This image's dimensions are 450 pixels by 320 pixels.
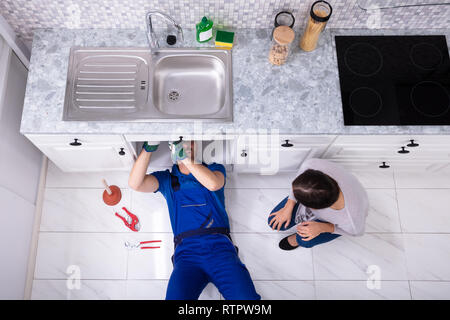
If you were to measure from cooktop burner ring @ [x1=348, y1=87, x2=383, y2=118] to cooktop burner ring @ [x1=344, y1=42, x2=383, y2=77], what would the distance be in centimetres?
10

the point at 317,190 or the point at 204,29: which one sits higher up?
the point at 204,29

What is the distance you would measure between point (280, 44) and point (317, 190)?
73cm

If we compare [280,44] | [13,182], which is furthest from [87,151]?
[280,44]

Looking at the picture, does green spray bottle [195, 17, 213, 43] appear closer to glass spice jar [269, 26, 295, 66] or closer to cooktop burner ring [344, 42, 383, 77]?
glass spice jar [269, 26, 295, 66]

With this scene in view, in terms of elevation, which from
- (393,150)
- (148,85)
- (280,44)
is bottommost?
(393,150)

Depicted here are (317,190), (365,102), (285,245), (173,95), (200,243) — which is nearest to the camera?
(317,190)

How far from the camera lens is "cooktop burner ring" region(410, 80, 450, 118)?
165cm

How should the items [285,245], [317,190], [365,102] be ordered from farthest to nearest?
[285,245], [365,102], [317,190]

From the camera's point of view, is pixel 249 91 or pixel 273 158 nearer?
pixel 249 91

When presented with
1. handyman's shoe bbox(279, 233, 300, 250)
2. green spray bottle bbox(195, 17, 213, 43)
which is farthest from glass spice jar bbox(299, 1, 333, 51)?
handyman's shoe bbox(279, 233, 300, 250)

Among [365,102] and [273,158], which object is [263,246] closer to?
[273,158]

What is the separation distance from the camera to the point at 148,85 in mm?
1703

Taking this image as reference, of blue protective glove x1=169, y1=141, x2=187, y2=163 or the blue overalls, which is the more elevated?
blue protective glove x1=169, y1=141, x2=187, y2=163
